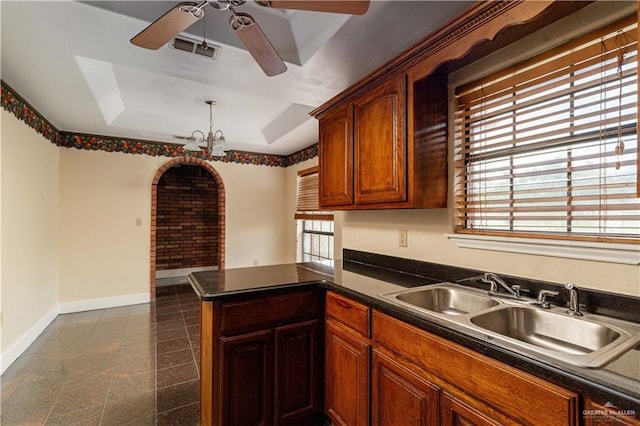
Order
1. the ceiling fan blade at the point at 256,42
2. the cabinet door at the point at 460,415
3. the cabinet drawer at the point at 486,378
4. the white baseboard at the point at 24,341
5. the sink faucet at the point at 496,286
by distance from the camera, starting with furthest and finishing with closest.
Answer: the white baseboard at the point at 24,341 < the sink faucet at the point at 496,286 < the ceiling fan blade at the point at 256,42 < the cabinet door at the point at 460,415 < the cabinet drawer at the point at 486,378

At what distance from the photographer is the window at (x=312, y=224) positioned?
4.51m

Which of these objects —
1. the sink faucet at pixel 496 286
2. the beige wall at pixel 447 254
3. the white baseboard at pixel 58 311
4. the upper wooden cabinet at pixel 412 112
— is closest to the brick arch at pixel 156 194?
the white baseboard at pixel 58 311

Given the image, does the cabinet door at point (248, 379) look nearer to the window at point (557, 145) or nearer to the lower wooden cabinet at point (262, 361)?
the lower wooden cabinet at point (262, 361)

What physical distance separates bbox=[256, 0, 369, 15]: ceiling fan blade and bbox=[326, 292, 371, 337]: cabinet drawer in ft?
4.55

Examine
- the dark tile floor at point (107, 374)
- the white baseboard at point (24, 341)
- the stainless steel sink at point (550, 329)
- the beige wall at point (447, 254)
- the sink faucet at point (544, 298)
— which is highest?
the beige wall at point (447, 254)

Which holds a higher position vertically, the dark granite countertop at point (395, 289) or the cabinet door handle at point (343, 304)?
the dark granite countertop at point (395, 289)

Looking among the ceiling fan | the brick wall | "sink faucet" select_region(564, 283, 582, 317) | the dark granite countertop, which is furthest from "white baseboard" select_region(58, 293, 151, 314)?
"sink faucet" select_region(564, 283, 582, 317)

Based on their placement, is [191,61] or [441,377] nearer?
[441,377]

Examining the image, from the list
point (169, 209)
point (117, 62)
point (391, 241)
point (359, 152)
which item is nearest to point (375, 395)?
point (391, 241)

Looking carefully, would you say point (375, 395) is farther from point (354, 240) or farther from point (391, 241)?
point (354, 240)

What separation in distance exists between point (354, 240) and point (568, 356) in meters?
1.91

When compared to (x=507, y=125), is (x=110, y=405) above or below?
below

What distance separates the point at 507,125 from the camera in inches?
63.6

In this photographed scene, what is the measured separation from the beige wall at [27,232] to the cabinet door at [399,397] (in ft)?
10.3
